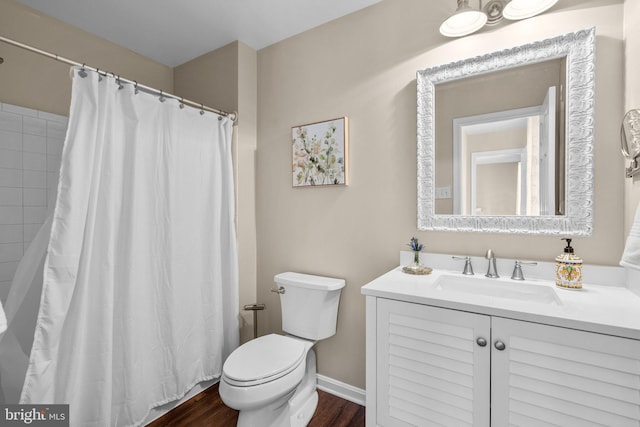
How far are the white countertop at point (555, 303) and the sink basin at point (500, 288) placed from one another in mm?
10

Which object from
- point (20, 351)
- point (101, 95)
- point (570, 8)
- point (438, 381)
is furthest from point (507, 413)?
point (101, 95)

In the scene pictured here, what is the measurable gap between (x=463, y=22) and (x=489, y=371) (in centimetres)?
154

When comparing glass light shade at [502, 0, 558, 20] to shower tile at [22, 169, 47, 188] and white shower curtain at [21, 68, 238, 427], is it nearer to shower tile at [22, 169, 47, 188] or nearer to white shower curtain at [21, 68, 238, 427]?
white shower curtain at [21, 68, 238, 427]

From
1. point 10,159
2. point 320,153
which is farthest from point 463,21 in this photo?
point 10,159

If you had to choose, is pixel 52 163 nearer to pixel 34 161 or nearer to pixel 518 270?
pixel 34 161

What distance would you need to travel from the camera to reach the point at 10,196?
166 cm

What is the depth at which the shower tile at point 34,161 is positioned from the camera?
5.62 ft

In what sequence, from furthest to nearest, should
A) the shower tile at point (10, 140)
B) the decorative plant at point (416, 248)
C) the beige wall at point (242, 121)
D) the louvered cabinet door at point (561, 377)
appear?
the beige wall at point (242, 121), the shower tile at point (10, 140), the decorative plant at point (416, 248), the louvered cabinet door at point (561, 377)

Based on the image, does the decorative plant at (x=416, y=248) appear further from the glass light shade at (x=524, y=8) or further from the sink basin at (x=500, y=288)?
the glass light shade at (x=524, y=8)

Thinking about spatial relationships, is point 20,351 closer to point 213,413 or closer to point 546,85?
point 213,413

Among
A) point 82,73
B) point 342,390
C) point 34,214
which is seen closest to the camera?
point 82,73

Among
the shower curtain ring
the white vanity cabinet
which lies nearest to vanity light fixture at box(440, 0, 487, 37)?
the white vanity cabinet

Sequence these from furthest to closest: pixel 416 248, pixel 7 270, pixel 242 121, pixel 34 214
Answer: pixel 242 121 → pixel 34 214 → pixel 7 270 → pixel 416 248
